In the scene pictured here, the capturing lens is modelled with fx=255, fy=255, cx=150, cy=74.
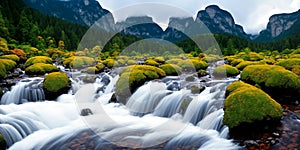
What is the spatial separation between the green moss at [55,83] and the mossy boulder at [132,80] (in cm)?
359

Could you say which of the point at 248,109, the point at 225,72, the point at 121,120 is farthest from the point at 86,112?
the point at 225,72

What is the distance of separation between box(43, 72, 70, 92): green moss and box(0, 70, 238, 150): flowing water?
2.10 feet

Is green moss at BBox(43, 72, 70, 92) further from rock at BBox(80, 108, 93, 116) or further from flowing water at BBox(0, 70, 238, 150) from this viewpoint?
rock at BBox(80, 108, 93, 116)

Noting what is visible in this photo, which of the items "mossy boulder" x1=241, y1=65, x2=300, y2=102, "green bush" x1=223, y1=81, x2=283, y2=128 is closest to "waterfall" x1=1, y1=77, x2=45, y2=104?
"green bush" x1=223, y1=81, x2=283, y2=128

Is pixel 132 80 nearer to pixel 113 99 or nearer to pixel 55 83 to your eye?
pixel 113 99

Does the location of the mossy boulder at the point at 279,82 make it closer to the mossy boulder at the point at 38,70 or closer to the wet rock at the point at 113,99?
the wet rock at the point at 113,99

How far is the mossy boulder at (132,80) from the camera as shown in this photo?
1518 centimetres

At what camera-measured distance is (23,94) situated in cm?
1488

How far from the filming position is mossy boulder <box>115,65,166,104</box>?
1518 centimetres

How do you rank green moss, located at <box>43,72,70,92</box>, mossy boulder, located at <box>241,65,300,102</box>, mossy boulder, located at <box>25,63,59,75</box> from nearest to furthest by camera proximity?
1. mossy boulder, located at <box>241,65,300,102</box>
2. green moss, located at <box>43,72,70,92</box>
3. mossy boulder, located at <box>25,63,59,75</box>

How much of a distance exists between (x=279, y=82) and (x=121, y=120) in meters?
7.80

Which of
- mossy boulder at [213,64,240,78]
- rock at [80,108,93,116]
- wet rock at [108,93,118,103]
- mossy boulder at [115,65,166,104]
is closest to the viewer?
rock at [80,108,93,116]

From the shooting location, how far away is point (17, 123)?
34.5ft

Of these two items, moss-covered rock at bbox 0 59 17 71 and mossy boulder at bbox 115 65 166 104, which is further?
moss-covered rock at bbox 0 59 17 71
